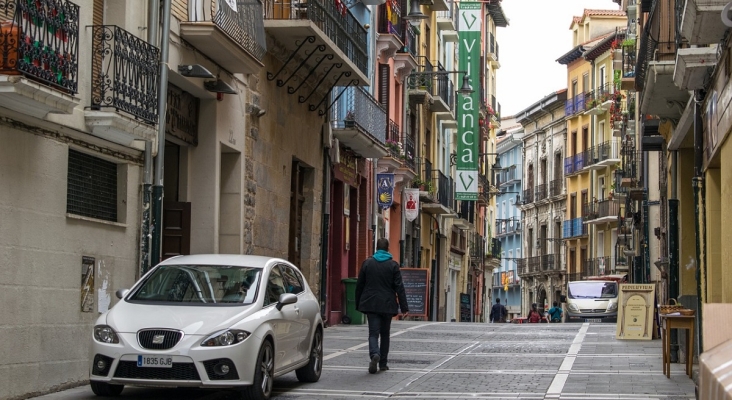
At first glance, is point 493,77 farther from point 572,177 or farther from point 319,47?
point 319,47

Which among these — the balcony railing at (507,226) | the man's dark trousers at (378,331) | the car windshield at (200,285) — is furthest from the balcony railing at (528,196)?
the car windshield at (200,285)

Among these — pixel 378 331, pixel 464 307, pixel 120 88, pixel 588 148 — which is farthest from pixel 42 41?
pixel 588 148

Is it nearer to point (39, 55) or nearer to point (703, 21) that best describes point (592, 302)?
point (703, 21)

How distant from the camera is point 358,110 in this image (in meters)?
27.7

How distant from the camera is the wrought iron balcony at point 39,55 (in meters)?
10.4

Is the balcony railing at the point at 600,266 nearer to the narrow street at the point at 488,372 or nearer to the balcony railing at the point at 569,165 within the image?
the balcony railing at the point at 569,165

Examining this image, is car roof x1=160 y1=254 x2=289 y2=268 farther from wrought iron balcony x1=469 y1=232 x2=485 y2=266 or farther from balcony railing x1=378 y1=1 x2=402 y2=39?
wrought iron balcony x1=469 y1=232 x2=485 y2=266

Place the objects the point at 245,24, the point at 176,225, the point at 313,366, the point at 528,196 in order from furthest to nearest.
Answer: the point at 528,196
the point at 245,24
the point at 176,225
the point at 313,366

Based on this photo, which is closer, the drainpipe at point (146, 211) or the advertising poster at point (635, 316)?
the drainpipe at point (146, 211)

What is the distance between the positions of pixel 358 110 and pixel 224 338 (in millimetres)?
17468

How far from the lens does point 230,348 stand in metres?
10.6

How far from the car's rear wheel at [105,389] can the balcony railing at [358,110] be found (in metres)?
15.5

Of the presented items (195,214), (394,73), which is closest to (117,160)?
(195,214)

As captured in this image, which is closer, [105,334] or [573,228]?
[105,334]
